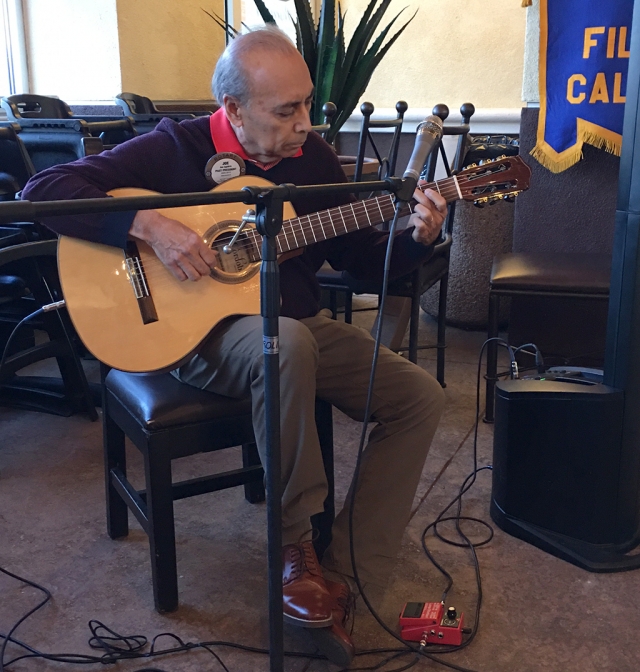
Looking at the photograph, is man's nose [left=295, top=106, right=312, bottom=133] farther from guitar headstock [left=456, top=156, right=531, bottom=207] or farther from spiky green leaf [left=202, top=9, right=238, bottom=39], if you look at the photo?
spiky green leaf [left=202, top=9, right=238, bottom=39]

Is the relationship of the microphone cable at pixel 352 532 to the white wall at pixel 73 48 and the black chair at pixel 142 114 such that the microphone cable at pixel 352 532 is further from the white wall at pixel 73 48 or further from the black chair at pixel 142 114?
the white wall at pixel 73 48

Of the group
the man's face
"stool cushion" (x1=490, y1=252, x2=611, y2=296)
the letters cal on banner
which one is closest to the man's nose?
the man's face

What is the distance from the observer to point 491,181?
1.54 meters

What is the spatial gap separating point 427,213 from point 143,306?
59 centimetres

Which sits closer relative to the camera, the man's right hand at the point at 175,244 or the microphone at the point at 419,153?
the microphone at the point at 419,153

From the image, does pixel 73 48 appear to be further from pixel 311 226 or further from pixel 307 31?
pixel 311 226

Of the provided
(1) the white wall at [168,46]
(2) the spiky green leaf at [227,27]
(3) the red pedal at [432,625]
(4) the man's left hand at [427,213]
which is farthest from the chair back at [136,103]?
(3) the red pedal at [432,625]

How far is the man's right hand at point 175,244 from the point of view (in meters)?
1.48

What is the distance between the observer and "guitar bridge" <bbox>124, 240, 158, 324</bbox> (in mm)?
1513

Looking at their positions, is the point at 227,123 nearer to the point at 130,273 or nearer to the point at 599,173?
the point at 130,273

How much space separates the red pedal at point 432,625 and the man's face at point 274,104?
0.99 metres

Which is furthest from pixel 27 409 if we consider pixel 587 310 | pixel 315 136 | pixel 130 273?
pixel 587 310

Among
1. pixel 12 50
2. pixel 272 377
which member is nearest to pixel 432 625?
pixel 272 377

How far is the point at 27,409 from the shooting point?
8.72ft
